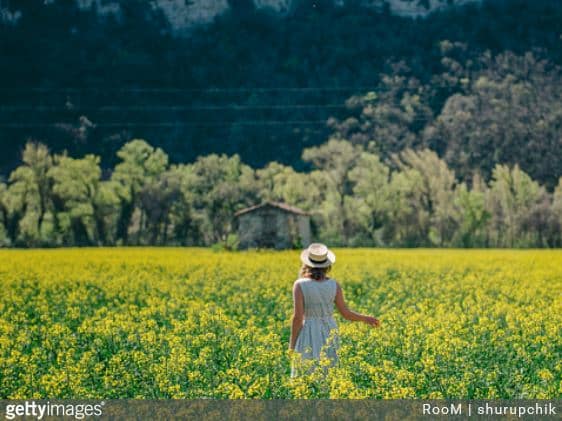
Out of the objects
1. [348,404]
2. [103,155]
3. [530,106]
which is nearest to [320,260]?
[348,404]

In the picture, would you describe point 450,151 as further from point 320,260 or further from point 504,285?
point 320,260

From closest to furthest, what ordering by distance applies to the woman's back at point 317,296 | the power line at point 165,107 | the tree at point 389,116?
the woman's back at point 317,296
the tree at point 389,116
the power line at point 165,107

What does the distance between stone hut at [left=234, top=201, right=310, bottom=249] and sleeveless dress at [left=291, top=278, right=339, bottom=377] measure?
49.5m

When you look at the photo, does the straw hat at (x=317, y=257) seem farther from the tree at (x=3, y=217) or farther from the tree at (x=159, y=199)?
the tree at (x=159, y=199)

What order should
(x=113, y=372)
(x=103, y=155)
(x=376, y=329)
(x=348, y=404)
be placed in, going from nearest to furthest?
1. (x=348, y=404)
2. (x=113, y=372)
3. (x=376, y=329)
4. (x=103, y=155)

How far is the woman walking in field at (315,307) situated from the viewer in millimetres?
8695

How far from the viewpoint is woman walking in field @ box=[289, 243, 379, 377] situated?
8.70 metres

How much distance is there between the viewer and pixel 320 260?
866cm

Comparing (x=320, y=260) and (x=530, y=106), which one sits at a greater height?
(x=530, y=106)

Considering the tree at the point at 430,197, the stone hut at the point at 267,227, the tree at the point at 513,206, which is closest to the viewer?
the stone hut at the point at 267,227

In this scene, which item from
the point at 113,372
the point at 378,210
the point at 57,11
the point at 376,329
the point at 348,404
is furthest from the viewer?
the point at 57,11

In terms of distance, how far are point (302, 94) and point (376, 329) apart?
3986 inches

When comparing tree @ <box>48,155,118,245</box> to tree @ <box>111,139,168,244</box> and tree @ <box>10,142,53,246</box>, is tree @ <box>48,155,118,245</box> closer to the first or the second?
tree @ <box>10,142,53,246</box>

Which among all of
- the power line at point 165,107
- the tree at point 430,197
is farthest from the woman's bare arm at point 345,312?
the power line at point 165,107
